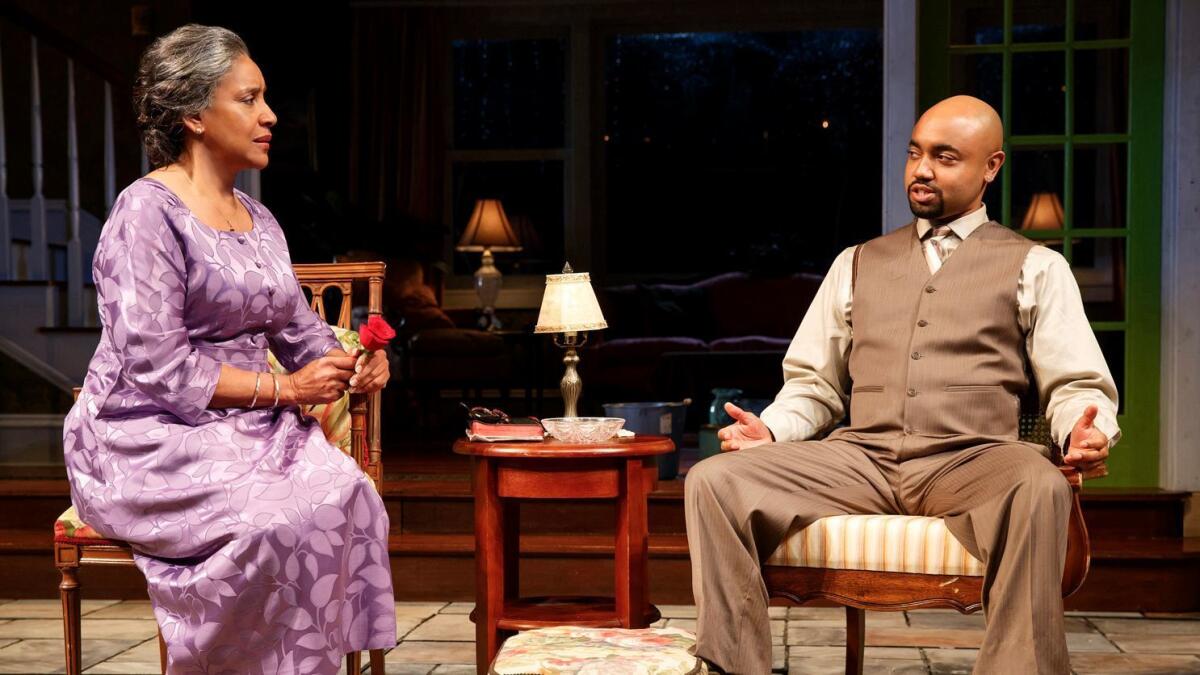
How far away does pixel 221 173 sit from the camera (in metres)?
2.57

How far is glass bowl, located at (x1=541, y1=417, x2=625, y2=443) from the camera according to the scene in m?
3.03

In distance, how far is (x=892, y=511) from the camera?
2602 millimetres

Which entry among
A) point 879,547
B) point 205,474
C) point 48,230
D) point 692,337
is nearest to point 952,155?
point 879,547

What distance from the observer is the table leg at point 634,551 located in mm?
2934

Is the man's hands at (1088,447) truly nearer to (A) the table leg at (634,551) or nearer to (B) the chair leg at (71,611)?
(A) the table leg at (634,551)

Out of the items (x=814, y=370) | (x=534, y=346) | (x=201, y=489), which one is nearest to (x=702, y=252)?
(x=534, y=346)

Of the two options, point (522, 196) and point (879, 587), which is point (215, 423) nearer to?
point (879, 587)

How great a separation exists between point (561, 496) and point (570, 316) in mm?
485

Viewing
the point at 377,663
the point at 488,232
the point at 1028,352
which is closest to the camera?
the point at 1028,352

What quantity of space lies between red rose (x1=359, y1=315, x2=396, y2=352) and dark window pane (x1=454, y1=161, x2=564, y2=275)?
6.95 m

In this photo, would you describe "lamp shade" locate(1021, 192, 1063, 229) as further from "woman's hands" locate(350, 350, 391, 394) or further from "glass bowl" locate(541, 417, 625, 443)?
"woman's hands" locate(350, 350, 391, 394)

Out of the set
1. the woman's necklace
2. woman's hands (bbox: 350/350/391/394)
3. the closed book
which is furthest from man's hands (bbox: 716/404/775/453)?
the woman's necklace

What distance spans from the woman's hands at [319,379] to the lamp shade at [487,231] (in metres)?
6.08

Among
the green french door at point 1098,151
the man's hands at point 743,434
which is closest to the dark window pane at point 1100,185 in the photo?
the green french door at point 1098,151
